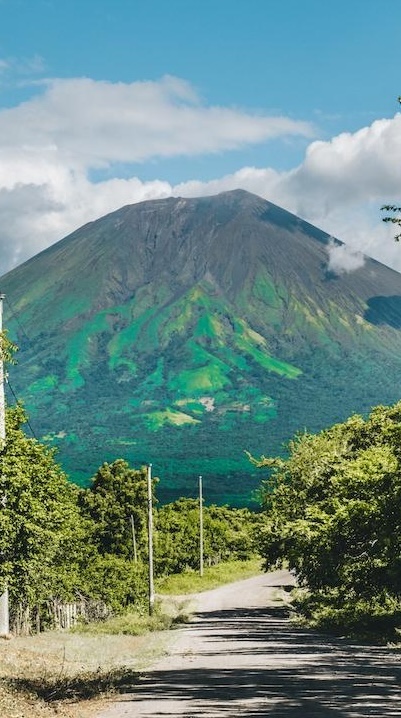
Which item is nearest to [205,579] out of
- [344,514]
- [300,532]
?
[300,532]

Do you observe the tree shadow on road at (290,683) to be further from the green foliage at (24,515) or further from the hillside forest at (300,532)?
the green foliage at (24,515)

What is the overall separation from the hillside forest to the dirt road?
3.03 m

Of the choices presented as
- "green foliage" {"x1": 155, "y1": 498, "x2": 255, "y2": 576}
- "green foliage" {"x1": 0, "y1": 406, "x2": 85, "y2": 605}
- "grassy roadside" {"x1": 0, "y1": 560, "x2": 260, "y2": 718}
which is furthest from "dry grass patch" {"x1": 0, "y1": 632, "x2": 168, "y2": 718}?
"green foliage" {"x1": 155, "y1": 498, "x2": 255, "y2": 576}

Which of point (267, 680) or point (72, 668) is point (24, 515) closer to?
point (72, 668)

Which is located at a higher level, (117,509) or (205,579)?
(117,509)

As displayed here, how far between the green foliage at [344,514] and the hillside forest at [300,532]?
0.06 meters

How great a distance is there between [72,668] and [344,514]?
34.1 feet

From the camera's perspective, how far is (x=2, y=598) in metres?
31.2

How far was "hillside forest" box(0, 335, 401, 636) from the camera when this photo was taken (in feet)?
92.8

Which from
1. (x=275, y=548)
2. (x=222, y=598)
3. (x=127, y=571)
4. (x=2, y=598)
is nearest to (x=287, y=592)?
(x=222, y=598)

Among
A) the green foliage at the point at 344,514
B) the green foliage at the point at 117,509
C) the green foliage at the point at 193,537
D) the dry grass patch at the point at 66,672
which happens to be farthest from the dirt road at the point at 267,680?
the green foliage at the point at 193,537

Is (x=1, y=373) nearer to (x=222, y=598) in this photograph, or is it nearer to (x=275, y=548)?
(x=275, y=548)

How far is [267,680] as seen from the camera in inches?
744

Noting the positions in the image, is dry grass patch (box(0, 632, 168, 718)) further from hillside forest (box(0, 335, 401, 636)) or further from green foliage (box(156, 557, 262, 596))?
green foliage (box(156, 557, 262, 596))
